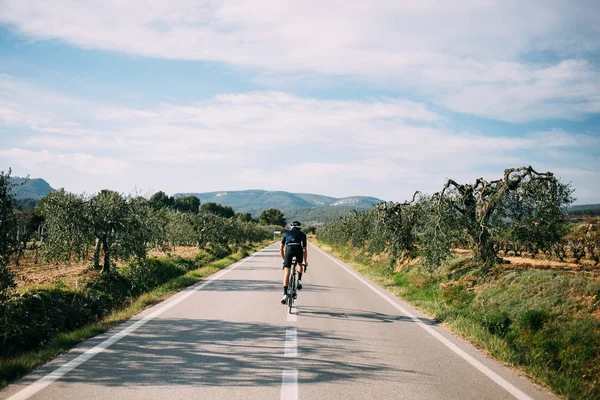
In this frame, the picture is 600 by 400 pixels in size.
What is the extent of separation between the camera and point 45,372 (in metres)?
4.86

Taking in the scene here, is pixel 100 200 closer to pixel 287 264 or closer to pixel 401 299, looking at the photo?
pixel 287 264

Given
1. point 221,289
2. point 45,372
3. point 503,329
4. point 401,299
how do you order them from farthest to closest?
point 221,289
point 401,299
point 503,329
point 45,372

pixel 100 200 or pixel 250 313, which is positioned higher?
pixel 100 200

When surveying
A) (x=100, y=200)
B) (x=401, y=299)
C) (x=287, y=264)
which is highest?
(x=100, y=200)

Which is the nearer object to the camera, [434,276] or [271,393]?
[271,393]

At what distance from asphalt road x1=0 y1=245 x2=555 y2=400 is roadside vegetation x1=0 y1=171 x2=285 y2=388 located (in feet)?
2.49

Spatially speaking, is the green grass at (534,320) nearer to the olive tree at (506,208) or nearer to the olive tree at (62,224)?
the olive tree at (506,208)

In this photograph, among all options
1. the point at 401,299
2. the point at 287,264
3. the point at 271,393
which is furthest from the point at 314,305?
the point at 271,393

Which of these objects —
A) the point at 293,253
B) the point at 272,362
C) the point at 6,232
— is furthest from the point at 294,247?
the point at 6,232

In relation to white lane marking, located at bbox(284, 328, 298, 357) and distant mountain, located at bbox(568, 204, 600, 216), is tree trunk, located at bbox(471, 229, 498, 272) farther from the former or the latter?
white lane marking, located at bbox(284, 328, 298, 357)

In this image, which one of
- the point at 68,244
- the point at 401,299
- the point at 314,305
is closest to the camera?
the point at 314,305

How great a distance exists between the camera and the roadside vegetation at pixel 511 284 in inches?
235

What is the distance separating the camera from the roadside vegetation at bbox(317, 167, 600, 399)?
5.97 m

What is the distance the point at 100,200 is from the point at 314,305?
9.24 meters
